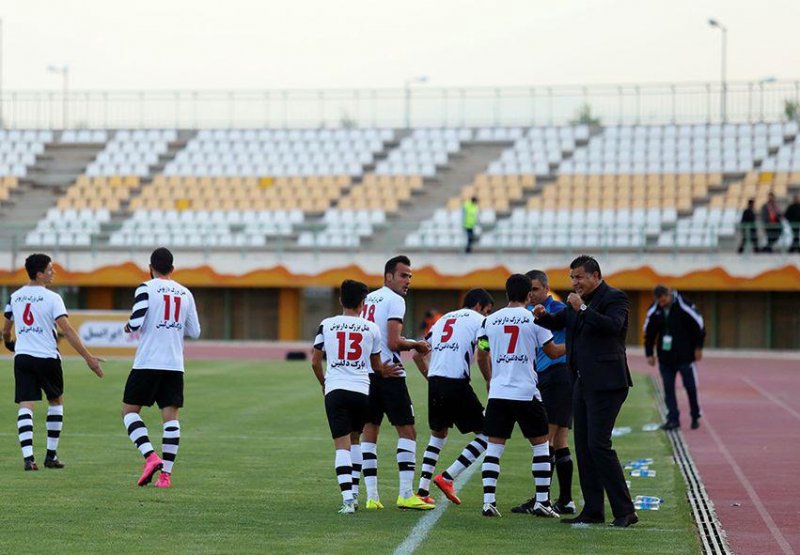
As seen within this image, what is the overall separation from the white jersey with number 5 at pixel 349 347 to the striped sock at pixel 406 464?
2.33ft

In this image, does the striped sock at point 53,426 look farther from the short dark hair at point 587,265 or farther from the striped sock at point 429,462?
the short dark hair at point 587,265

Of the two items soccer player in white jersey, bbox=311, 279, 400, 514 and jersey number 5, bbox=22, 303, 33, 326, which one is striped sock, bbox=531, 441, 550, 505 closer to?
soccer player in white jersey, bbox=311, 279, 400, 514

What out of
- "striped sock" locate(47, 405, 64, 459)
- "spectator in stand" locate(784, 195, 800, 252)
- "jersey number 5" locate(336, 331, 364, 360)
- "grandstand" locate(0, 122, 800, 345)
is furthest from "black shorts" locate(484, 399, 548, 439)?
"spectator in stand" locate(784, 195, 800, 252)

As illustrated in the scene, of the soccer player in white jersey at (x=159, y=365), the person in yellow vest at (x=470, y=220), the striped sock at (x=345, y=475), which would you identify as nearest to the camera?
the striped sock at (x=345, y=475)

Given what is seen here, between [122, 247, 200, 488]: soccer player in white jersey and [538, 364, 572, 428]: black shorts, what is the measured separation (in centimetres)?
314

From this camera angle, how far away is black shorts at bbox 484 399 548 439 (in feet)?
36.9

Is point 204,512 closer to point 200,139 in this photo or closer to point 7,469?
point 7,469

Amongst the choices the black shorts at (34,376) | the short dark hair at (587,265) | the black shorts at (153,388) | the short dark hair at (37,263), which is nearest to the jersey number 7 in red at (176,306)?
the black shorts at (153,388)

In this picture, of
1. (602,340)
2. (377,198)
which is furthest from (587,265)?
(377,198)

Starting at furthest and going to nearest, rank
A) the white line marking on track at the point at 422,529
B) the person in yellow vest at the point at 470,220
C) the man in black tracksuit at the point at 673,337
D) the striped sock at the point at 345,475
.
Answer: the person in yellow vest at the point at 470,220 → the man in black tracksuit at the point at 673,337 → the striped sock at the point at 345,475 → the white line marking on track at the point at 422,529

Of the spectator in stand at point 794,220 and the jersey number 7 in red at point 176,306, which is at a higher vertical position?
the spectator in stand at point 794,220

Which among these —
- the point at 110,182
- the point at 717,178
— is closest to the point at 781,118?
the point at 717,178

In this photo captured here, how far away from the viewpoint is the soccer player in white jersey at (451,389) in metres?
11.7

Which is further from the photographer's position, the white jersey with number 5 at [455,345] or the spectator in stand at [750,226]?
the spectator in stand at [750,226]
